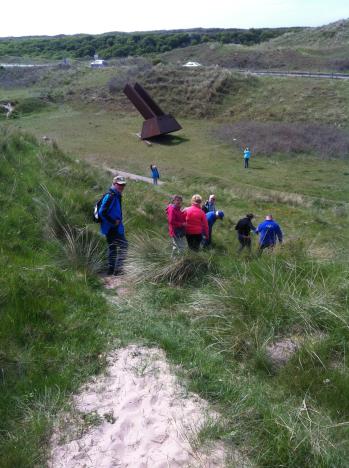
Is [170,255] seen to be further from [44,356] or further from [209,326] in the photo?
[44,356]

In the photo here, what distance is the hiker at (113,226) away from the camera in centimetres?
641

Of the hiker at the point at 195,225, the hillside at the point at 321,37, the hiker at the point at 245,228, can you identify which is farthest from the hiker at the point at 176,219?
the hillside at the point at 321,37

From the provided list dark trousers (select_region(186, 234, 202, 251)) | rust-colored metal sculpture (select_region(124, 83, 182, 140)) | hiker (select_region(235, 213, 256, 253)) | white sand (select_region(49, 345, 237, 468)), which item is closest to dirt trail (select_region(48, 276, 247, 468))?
white sand (select_region(49, 345, 237, 468))

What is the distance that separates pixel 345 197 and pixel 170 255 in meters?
13.2

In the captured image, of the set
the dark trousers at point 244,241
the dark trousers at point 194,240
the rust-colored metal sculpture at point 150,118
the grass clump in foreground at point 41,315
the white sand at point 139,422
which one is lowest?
the rust-colored metal sculpture at point 150,118

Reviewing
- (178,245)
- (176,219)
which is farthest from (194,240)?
(178,245)

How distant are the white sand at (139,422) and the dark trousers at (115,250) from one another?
2310 mm

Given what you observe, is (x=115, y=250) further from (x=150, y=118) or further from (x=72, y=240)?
(x=150, y=118)

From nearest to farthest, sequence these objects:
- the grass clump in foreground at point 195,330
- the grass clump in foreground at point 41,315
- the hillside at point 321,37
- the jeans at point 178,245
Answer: the grass clump in foreground at point 195,330 → the grass clump in foreground at point 41,315 → the jeans at point 178,245 → the hillside at point 321,37

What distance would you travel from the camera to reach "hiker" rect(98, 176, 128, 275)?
641 cm

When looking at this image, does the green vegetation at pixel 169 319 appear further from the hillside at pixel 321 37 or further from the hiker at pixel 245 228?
the hillside at pixel 321 37

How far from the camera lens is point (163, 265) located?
20.0 feet

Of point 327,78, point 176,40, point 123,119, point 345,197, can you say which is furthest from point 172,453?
point 176,40

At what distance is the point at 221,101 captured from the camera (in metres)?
34.3
